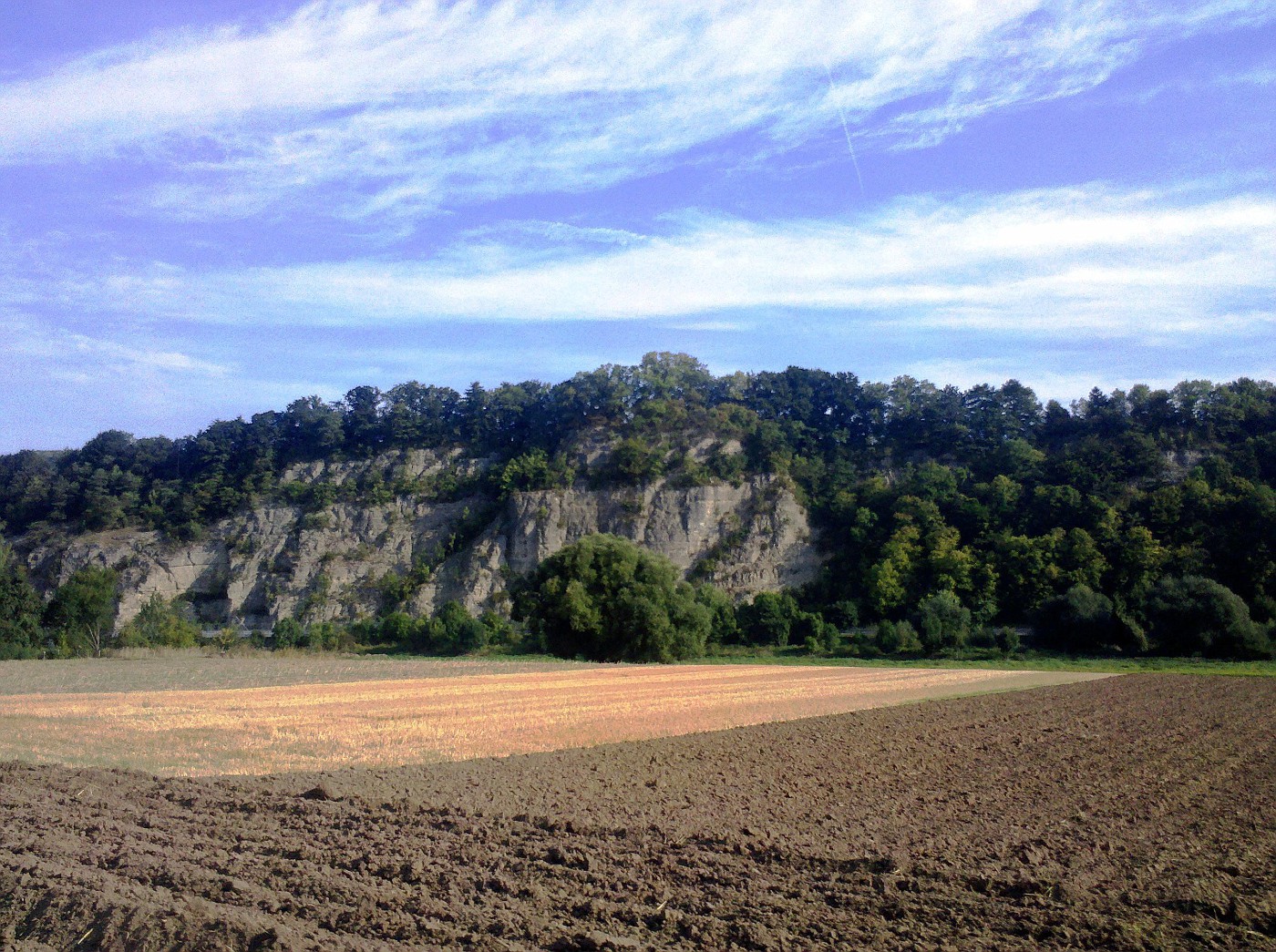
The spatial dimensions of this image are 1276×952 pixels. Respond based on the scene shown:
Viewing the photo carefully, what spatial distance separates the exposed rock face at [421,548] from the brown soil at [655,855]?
66.0 meters

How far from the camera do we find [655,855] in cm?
953

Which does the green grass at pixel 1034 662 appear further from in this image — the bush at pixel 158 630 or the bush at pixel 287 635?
the bush at pixel 158 630

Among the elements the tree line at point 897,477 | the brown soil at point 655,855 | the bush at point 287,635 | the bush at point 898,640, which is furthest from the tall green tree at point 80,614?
the brown soil at point 655,855

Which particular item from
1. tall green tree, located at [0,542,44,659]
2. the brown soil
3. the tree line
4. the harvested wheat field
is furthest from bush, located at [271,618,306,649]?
the brown soil

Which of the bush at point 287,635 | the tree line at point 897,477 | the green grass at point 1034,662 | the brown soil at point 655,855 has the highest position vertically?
Answer: the tree line at point 897,477

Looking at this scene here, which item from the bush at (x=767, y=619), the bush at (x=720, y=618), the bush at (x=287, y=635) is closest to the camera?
the bush at (x=720, y=618)

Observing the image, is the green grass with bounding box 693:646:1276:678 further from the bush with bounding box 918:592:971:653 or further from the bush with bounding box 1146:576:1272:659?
the bush with bounding box 918:592:971:653

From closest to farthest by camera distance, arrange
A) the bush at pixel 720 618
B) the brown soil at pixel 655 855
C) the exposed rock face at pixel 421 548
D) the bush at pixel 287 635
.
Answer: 1. the brown soil at pixel 655 855
2. the bush at pixel 720 618
3. the bush at pixel 287 635
4. the exposed rock face at pixel 421 548

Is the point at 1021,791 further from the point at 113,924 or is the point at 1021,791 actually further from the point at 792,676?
the point at 792,676

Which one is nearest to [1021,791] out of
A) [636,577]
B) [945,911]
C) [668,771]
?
[668,771]

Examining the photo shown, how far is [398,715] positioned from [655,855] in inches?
600

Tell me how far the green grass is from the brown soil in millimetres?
36700

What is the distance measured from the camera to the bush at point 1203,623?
55375mm

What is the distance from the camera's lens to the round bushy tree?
56.4 metres
